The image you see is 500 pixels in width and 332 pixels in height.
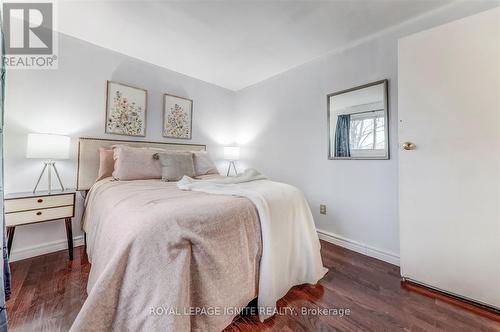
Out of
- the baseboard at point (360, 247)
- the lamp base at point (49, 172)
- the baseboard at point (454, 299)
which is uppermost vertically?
the lamp base at point (49, 172)

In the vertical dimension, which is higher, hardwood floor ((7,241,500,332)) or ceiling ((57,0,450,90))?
ceiling ((57,0,450,90))

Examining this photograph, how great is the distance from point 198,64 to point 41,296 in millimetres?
2888

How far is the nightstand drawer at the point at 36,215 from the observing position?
1.65m

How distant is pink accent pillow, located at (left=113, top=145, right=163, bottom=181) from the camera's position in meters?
2.07

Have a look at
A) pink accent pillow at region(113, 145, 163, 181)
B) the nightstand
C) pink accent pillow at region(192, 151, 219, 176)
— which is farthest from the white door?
the nightstand

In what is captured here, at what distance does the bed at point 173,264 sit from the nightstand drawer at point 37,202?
3.40ft

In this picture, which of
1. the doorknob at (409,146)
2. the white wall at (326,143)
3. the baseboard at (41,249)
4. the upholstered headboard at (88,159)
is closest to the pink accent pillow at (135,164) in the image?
the upholstered headboard at (88,159)

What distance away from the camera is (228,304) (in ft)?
3.63

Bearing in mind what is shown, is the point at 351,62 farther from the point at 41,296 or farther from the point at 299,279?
the point at 41,296

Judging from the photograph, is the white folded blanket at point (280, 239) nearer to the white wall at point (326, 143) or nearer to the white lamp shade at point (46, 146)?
the white wall at point (326, 143)

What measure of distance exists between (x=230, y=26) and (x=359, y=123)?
173 cm

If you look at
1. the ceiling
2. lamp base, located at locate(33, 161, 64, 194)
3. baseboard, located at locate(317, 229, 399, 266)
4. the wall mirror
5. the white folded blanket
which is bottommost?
baseboard, located at locate(317, 229, 399, 266)

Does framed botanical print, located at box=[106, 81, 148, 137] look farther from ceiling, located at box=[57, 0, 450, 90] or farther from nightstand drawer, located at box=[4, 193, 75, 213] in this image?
nightstand drawer, located at box=[4, 193, 75, 213]

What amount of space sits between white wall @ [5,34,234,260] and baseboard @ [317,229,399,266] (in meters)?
2.70
